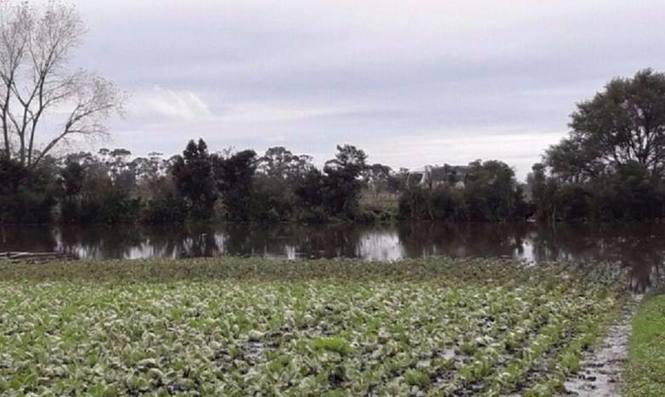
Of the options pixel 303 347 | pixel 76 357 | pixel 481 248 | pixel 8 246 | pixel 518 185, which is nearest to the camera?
pixel 76 357

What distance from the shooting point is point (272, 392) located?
22.2 feet

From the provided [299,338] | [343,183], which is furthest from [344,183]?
[299,338]

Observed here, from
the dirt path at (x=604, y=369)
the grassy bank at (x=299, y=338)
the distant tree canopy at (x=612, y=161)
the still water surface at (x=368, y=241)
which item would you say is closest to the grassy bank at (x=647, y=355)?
the dirt path at (x=604, y=369)

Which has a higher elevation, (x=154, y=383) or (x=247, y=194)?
(x=247, y=194)

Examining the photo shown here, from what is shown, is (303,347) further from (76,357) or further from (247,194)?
(247,194)

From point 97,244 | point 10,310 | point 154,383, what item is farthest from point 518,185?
point 154,383

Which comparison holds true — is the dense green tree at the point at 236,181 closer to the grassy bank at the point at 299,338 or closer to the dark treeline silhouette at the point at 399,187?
the dark treeline silhouette at the point at 399,187

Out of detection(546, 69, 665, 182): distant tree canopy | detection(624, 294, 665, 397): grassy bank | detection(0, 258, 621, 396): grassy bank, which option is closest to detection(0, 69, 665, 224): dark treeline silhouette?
detection(546, 69, 665, 182): distant tree canopy

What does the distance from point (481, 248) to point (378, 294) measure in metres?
18.2

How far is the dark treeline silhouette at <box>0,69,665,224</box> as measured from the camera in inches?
1898

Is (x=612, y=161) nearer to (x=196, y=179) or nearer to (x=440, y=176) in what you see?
(x=440, y=176)

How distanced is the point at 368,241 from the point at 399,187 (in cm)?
1963

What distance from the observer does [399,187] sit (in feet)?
184

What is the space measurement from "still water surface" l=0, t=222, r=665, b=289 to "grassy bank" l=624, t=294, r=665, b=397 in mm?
6421
